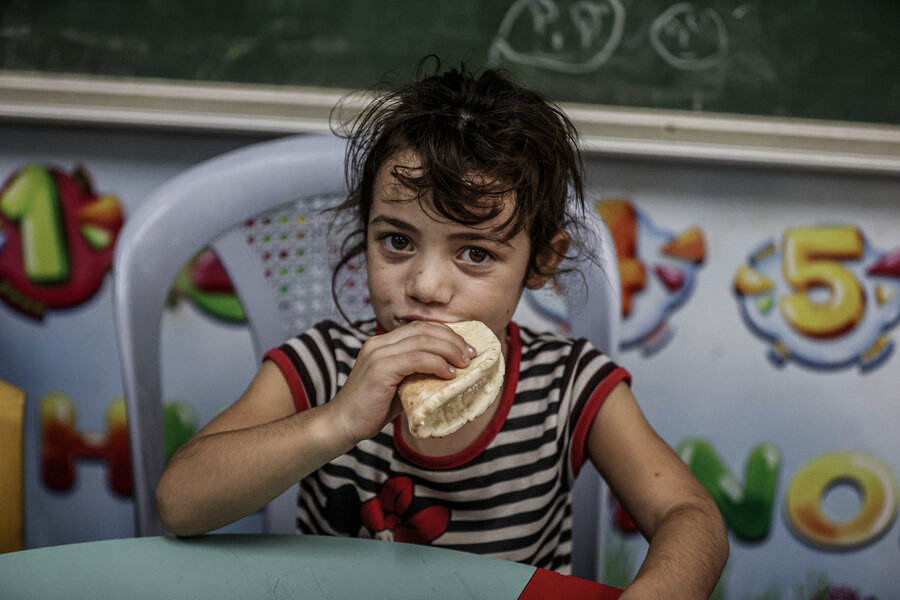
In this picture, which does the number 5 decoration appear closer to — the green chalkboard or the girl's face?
the green chalkboard

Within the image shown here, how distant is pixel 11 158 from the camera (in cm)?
152

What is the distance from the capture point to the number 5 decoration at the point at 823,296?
1.55m

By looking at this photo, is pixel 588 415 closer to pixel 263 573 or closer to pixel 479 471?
pixel 479 471

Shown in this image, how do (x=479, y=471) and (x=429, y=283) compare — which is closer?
(x=429, y=283)

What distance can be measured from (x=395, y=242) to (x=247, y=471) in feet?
0.94

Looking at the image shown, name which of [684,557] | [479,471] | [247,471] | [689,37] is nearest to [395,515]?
[479,471]

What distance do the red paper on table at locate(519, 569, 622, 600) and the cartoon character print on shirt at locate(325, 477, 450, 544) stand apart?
33cm

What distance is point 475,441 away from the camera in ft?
3.15

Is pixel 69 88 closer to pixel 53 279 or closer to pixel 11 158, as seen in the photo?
pixel 11 158

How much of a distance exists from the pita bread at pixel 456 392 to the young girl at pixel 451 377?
1 cm

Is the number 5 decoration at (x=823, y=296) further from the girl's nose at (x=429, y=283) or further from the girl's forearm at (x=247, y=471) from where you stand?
the girl's forearm at (x=247, y=471)

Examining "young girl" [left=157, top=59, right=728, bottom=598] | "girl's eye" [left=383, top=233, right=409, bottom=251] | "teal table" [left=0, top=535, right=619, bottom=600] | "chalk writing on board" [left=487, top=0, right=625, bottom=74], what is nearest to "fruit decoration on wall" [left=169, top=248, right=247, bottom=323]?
"young girl" [left=157, top=59, right=728, bottom=598]

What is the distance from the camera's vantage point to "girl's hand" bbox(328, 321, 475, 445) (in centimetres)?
73

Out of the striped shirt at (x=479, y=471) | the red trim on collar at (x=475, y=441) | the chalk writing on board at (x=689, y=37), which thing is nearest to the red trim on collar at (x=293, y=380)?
the striped shirt at (x=479, y=471)
